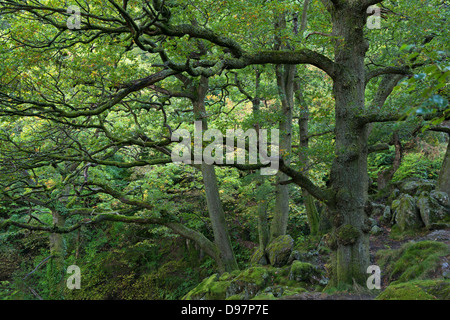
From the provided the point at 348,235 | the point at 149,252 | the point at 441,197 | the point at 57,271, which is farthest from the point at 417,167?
the point at 57,271

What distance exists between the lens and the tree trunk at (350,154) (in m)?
5.64

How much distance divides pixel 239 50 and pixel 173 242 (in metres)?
12.0

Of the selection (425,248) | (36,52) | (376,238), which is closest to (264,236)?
(376,238)

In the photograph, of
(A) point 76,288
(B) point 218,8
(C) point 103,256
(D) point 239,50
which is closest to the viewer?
(D) point 239,50

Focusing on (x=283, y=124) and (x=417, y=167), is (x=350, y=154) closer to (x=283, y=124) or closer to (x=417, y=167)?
(x=283, y=124)

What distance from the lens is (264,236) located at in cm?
1129

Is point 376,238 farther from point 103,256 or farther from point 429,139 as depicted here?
point 103,256

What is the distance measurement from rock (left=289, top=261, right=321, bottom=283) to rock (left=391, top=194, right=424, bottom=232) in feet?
12.7

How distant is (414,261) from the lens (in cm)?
634

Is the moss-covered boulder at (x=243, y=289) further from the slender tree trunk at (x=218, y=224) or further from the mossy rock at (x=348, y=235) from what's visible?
the slender tree trunk at (x=218, y=224)

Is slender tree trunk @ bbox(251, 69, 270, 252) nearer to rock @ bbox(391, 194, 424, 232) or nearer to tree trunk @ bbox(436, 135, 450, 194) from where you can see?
rock @ bbox(391, 194, 424, 232)

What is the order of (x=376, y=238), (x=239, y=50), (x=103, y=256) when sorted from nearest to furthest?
(x=239, y=50) → (x=376, y=238) → (x=103, y=256)

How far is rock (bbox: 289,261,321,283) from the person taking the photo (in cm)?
705

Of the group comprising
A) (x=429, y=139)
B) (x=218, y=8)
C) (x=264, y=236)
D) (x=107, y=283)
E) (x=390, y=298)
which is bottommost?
(x=107, y=283)
